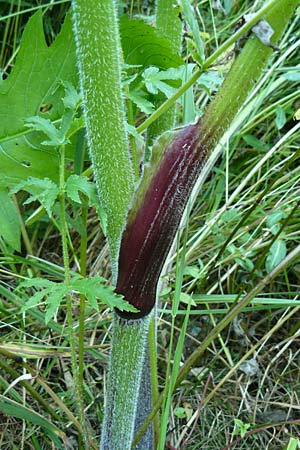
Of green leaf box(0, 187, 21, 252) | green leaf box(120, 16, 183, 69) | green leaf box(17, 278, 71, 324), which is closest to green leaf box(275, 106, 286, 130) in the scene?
green leaf box(120, 16, 183, 69)

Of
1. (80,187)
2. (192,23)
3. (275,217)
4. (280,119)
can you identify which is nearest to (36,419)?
(80,187)

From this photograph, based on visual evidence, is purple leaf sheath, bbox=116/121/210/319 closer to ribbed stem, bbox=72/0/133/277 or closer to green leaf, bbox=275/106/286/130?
ribbed stem, bbox=72/0/133/277

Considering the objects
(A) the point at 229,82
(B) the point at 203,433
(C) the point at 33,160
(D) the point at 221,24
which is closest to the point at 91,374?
(B) the point at 203,433

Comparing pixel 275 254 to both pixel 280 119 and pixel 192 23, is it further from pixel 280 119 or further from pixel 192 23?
pixel 192 23

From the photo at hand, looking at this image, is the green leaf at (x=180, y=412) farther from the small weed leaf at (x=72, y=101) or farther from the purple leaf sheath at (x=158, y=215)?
the small weed leaf at (x=72, y=101)

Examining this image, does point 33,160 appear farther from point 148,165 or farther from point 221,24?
point 221,24

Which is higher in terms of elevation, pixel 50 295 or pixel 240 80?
pixel 240 80
